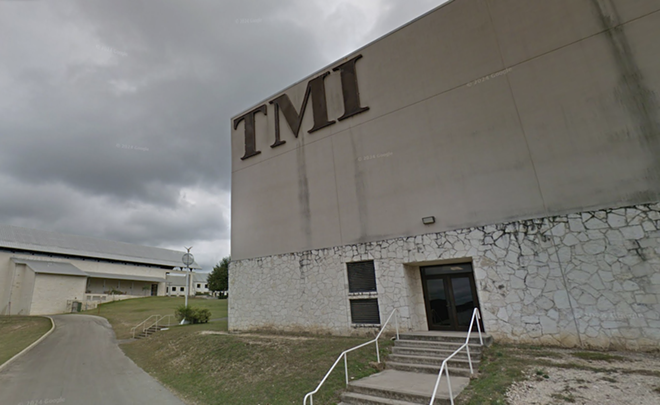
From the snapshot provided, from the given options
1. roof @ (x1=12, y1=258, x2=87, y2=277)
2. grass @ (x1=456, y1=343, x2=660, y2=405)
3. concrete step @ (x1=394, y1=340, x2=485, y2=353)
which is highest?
roof @ (x1=12, y1=258, x2=87, y2=277)

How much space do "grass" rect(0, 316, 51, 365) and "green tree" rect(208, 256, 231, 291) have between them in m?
17.9

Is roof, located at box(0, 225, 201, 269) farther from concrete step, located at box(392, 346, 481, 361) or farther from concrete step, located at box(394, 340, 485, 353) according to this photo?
concrete step, located at box(392, 346, 481, 361)

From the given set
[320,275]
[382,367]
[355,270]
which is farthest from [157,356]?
[382,367]

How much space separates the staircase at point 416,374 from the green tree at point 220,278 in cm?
3634

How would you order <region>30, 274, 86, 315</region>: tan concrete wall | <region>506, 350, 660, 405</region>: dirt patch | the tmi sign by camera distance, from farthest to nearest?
<region>30, 274, 86, 315</region>: tan concrete wall → the tmi sign → <region>506, 350, 660, 405</region>: dirt patch

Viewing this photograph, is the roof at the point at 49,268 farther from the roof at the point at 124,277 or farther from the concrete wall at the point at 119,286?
the concrete wall at the point at 119,286

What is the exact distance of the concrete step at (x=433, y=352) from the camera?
750 cm

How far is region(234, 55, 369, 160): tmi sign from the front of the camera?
1354 cm

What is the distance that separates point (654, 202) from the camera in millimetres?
7754

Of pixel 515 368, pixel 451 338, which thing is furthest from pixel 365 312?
pixel 515 368

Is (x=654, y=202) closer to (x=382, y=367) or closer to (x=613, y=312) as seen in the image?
(x=613, y=312)

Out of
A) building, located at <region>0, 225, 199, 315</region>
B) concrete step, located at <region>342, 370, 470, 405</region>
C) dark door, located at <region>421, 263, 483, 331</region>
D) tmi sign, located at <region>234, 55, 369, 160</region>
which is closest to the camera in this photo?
concrete step, located at <region>342, 370, 470, 405</region>

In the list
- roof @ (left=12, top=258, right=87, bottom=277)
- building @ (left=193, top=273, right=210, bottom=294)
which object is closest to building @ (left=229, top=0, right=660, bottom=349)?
roof @ (left=12, top=258, right=87, bottom=277)

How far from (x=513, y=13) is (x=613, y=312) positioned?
983 cm
